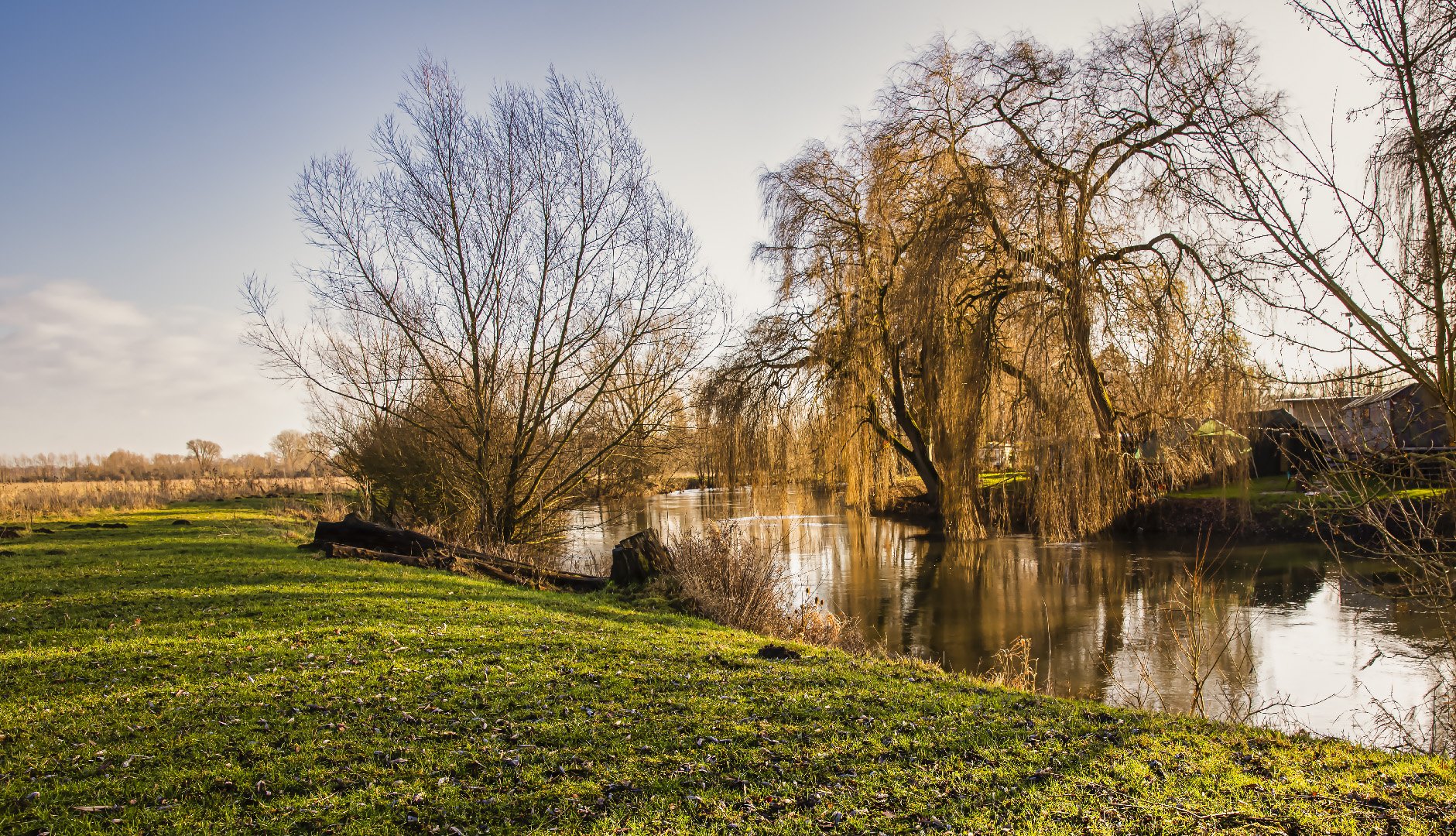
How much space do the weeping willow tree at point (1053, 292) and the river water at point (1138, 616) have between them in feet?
5.68

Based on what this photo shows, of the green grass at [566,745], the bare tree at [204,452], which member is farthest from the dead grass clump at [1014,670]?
the bare tree at [204,452]

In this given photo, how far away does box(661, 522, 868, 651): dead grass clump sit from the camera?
1005cm

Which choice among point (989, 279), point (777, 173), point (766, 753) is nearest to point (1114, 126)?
point (989, 279)

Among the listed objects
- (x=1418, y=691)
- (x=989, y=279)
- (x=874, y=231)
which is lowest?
(x=1418, y=691)

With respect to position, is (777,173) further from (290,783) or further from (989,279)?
(290,783)

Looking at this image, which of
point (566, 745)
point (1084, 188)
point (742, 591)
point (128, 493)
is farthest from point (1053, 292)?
point (128, 493)

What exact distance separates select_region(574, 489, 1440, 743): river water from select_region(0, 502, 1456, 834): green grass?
6.74 ft

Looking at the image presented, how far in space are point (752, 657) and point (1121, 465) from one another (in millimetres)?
8379

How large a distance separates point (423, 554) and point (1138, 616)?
11.6m

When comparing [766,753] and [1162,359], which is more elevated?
[1162,359]

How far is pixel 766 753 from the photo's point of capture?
4.25 meters

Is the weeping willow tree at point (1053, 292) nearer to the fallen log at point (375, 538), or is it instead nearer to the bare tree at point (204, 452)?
the fallen log at point (375, 538)

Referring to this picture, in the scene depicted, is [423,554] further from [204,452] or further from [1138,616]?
[204,452]

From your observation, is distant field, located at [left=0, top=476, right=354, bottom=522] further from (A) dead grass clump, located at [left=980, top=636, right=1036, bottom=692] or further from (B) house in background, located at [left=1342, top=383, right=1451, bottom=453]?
(B) house in background, located at [left=1342, top=383, right=1451, bottom=453]
